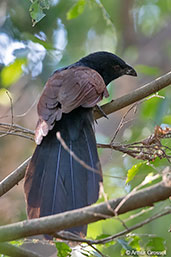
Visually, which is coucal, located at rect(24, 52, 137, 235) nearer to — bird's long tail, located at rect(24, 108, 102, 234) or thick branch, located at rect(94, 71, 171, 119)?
bird's long tail, located at rect(24, 108, 102, 234)

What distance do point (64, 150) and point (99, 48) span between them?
475 cm

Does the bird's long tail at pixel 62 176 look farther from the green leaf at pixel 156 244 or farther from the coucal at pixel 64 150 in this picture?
the green leaf at pixel 156 244

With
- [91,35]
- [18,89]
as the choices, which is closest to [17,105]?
[18,89]

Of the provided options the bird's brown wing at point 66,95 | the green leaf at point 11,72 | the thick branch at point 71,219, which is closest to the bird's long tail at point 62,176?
the bird's brown wing at point 66,95

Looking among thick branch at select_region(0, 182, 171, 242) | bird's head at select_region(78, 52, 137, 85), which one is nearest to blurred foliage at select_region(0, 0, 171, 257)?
bird's head at select_region(78, 52, 137, 85)

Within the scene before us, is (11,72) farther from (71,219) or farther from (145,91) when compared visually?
(71,219)

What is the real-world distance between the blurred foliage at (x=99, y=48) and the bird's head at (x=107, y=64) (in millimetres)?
324

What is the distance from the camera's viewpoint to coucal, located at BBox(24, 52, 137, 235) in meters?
2.14

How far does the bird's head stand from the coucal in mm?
537

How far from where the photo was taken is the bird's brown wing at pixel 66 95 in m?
2.52

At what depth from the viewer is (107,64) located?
3.60 metres

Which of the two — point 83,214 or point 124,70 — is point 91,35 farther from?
point 83,214

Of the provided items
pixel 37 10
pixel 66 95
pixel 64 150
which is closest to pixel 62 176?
pixel 64 150

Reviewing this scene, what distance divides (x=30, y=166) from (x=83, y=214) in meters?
0.91
